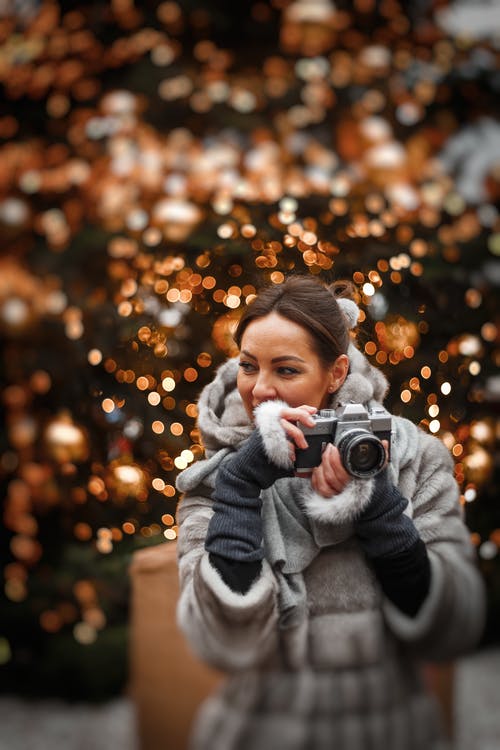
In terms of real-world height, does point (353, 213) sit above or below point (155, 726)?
above

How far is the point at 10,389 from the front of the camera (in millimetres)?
838

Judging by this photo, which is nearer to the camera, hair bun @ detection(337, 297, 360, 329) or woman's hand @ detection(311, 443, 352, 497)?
woman's hand @ detection(311, 443, 352, 497)

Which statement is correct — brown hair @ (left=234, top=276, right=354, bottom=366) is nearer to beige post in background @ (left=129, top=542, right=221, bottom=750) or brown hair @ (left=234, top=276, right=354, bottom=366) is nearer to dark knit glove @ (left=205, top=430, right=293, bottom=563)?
dark knit glove @ (left=205, top=430, right=293, bottom=563)

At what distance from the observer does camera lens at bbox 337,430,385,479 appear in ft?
2.23

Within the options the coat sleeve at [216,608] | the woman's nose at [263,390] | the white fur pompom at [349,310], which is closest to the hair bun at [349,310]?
the white fur pompom at [349,310]

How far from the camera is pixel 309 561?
0.74 m

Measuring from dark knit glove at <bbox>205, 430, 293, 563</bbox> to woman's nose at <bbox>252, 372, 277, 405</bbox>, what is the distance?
2.0 inches

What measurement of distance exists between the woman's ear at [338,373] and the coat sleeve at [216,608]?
184 mm

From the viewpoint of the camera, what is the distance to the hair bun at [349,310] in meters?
0.80

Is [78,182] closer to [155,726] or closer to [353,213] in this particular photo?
[353,213]

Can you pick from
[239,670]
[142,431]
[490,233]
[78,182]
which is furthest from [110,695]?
[490,233]

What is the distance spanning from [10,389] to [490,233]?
0.62 m

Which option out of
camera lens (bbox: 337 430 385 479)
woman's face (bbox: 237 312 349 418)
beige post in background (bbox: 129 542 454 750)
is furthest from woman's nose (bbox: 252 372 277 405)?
beige post in background (bbox: 129 542 454 750)

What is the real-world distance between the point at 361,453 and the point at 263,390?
0.13 metres
